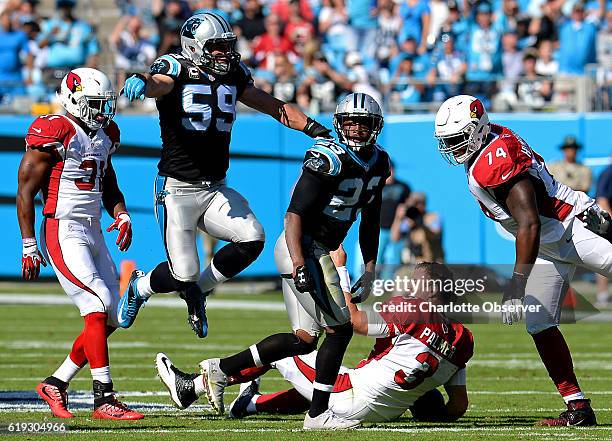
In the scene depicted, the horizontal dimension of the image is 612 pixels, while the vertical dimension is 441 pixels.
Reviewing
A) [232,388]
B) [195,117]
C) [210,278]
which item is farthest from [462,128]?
[232,388]

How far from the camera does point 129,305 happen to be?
25.4ft

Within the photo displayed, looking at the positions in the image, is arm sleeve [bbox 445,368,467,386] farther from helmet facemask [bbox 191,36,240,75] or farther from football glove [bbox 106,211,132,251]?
helmet facemask [bbox 191,36,240,75]

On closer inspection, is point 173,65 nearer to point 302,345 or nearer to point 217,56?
point 217,56

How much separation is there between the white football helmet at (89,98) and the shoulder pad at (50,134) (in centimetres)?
10

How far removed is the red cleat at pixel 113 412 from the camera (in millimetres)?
7039

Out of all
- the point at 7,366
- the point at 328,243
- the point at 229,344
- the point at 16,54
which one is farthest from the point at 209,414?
the point at 16,54

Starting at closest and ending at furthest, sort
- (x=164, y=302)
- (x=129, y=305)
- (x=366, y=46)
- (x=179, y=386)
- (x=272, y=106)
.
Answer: (x=179, y=386)
(x=129, y=305)
(x=272, y=106)
(x=164, y=302)
(x=366, y=46)

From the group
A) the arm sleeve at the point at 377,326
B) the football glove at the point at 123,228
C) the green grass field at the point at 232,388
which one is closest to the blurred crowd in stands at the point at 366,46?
the green grass field at the point at 232,388

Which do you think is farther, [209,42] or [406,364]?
[209,42]

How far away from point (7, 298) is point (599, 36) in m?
8.32

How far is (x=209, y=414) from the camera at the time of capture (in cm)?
750

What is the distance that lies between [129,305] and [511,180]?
2406 millimetres

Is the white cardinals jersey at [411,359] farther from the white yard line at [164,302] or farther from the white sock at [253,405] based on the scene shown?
the white yard line at [164,302]

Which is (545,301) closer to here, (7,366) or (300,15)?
(7,366)
